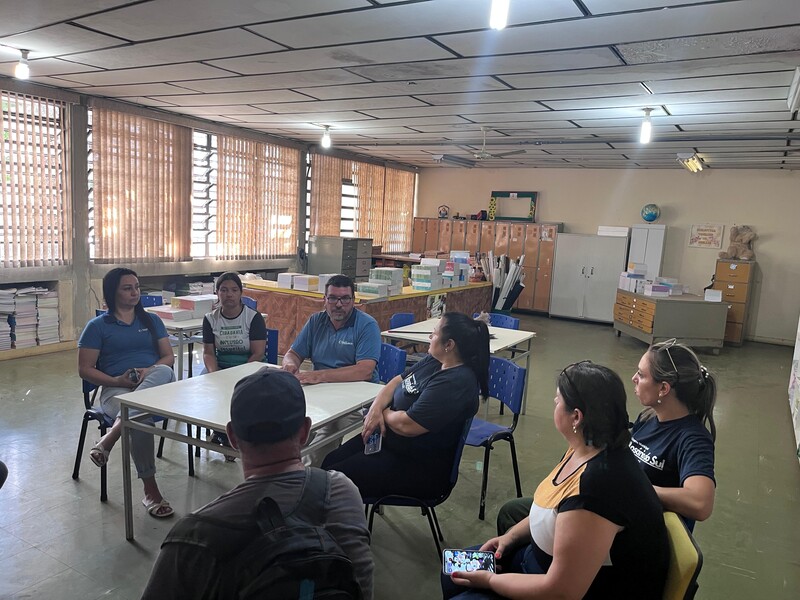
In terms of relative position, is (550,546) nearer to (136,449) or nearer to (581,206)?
(136,449)

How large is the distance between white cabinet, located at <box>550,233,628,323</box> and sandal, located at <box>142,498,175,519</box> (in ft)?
28.7

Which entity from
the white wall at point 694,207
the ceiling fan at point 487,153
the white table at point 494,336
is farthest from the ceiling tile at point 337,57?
the white wall at point 694,207

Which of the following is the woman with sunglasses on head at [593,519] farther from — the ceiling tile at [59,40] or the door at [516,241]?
the door at [516,241]

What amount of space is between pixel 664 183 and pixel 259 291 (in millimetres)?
7430

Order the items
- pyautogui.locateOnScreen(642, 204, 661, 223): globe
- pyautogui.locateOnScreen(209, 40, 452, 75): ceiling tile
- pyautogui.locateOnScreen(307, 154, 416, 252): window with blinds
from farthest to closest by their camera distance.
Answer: pyautogui.locateOnScreen(642, 204, 661, 223): globe, pyautogui.locateOnScreen(307, 154, 416, 252): window with blinds, pyautogui.locateOnScreen(209, 40, 452, 75): ceiling tile

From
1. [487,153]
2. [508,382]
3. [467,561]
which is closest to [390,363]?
[508,382]

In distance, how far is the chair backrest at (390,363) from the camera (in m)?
3.63

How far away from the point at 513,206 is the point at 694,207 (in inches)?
128

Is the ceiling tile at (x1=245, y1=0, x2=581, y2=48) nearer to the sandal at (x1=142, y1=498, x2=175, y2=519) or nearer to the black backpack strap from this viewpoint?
the black backpack strap

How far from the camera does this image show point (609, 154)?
27.5ft

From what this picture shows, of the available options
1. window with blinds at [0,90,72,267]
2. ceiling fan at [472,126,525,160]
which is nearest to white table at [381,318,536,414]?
ceiling fan at [472,126,525,160]

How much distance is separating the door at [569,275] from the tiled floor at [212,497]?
5.09m

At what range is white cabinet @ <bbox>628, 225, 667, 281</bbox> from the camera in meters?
9.73

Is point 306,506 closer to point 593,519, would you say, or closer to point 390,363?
point 593,519
